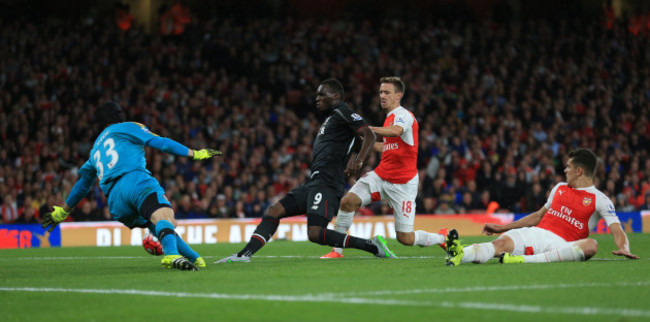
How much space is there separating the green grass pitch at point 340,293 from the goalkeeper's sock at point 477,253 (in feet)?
0.25

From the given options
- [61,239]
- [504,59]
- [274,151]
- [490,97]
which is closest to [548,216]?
[61,239]

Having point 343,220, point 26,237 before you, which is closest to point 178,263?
A: point 343,220

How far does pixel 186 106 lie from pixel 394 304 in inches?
696

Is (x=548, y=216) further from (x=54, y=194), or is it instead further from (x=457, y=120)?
(x=457, y=120)

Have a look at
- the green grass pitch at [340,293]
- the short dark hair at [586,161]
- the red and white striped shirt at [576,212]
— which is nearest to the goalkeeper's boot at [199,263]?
the green grass pitch at [340,293]

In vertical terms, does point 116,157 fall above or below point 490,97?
below

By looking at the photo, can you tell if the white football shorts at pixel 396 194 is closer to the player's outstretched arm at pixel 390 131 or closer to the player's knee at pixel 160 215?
the player's outstretched arm at pixel 390 131

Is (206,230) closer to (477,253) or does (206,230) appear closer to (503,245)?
(503,245)

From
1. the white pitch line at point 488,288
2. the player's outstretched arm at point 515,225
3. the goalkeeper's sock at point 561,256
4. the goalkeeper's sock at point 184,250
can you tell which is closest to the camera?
the white pitch line at point 488,288

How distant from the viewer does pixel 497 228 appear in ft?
30.1

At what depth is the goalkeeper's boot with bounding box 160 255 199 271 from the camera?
335 inches

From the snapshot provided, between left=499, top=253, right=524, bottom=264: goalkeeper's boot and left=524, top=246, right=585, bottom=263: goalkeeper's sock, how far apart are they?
2.5 inches

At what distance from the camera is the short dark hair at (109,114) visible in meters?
9.46

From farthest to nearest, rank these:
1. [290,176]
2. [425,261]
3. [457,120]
Result: [457,120] → [290,176] → [425,261]
